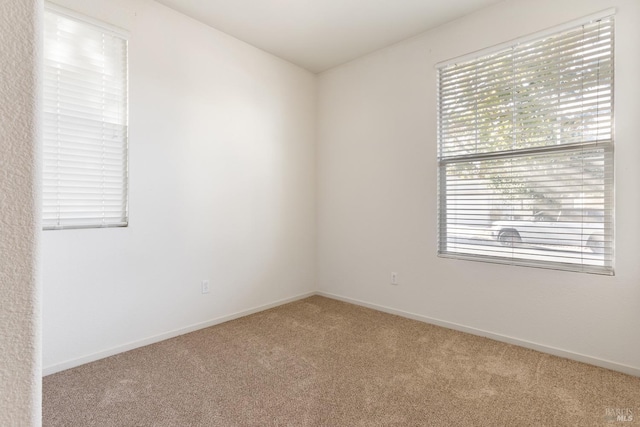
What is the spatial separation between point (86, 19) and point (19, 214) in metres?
2.45

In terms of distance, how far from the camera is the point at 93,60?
2.26 m

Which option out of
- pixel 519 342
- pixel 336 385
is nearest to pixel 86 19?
pixel 336 385

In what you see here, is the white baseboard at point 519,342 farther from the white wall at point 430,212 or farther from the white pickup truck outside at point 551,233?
the white pickup truck outside at point 551,233

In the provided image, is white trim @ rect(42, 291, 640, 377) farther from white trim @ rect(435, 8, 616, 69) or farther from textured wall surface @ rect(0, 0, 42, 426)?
white trim @ rect(435, 8, 616, 69)

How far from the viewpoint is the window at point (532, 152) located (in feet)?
7.22

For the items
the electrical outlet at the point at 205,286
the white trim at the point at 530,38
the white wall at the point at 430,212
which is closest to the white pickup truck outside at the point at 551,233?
the white wall at the point at 430,212

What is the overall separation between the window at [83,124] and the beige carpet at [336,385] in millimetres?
1102

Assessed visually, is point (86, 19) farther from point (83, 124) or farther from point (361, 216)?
point (361, 216)

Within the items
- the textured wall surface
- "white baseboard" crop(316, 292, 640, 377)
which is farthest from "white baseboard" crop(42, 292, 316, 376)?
the textured wall surface

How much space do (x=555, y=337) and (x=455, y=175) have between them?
1.45 metres

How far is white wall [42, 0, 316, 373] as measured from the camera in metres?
2.25

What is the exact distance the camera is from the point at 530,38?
2426mm

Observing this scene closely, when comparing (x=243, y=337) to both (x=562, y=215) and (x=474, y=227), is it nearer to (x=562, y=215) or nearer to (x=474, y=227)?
(x=474, y=227)

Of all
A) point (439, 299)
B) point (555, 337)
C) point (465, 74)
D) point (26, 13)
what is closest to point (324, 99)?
point (465, 74)
